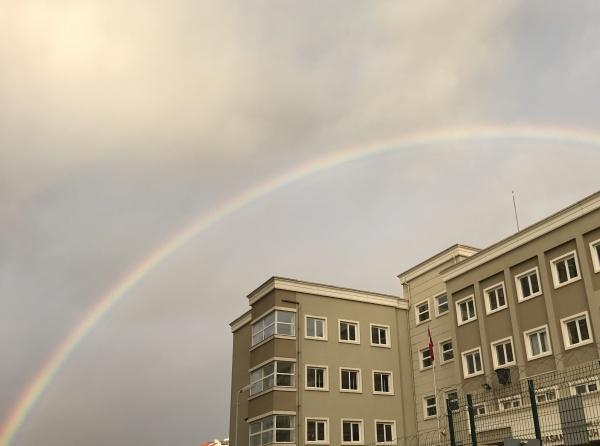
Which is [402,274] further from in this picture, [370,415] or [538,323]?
[538,323]

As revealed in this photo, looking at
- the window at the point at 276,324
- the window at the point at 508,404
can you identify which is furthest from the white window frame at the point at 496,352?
the window at the point at 276,324

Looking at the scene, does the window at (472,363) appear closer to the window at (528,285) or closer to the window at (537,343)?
the window at (537,343)

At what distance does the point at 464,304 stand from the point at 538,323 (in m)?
7.21

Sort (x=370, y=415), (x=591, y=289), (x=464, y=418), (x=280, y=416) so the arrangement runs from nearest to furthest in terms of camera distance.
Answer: (x=464, y=418) → (x=591, y=289) → (x=280, y=416) → (x=370, y=415)

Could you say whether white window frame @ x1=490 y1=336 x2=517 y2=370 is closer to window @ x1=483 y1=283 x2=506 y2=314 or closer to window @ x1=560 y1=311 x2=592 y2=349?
window @ x1=483 y1=283 x2=506 y2=314

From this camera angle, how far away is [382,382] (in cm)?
4988

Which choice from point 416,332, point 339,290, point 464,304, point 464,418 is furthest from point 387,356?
point 464,418

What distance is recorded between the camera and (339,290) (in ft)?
168

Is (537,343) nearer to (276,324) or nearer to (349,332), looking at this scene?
(349,332)

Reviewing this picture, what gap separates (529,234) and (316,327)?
1856 centimetres

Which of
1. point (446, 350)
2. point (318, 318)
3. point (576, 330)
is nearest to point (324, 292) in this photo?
point (318, 318)

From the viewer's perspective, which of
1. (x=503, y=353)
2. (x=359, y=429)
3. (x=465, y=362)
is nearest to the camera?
(x=503, y=353)

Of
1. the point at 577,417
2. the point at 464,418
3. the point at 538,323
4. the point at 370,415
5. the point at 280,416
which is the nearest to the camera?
the point at 577,417

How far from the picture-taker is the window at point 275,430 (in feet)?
144
